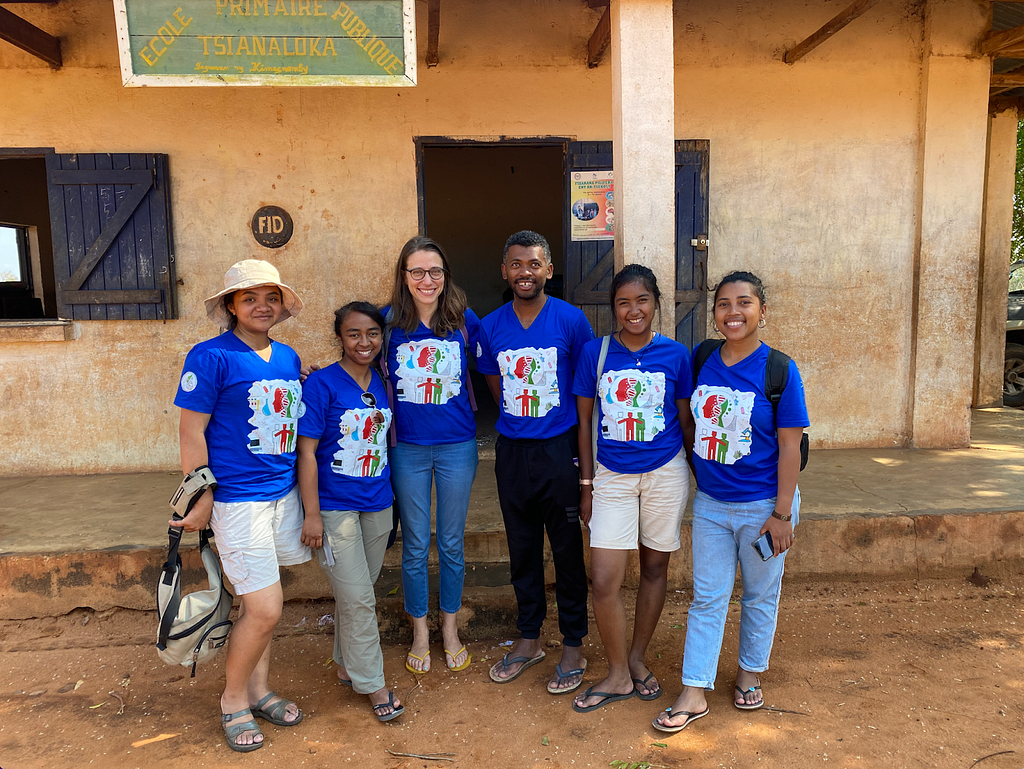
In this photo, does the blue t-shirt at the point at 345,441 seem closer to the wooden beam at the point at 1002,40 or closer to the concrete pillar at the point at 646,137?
the concrete pillar at the point at 646,137

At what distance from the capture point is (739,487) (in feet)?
8.09

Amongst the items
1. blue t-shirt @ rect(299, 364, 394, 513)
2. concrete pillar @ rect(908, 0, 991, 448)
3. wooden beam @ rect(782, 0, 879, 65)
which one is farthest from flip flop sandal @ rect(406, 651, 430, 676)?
wooden beam @ rect(782, 0, 879, 65)

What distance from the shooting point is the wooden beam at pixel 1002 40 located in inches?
183

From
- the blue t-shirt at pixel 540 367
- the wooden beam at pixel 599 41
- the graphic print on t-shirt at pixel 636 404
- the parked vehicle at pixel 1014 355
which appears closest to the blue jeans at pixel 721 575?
the graphic print on t-shirt at pixel 636 404

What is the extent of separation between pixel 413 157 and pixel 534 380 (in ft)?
9.73

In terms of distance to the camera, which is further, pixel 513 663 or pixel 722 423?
pixel 513 663

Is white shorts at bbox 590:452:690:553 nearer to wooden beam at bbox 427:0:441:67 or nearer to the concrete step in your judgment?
the concrete step

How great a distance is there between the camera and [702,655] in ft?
8.30

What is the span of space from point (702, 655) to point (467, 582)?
4.41 feet

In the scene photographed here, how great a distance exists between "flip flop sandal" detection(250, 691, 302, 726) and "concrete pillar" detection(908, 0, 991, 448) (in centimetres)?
495

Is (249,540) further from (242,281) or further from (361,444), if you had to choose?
(242,281)

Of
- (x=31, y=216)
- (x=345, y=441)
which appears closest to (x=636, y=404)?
(x=345, y=441)

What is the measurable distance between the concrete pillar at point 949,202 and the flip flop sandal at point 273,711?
4.95 m

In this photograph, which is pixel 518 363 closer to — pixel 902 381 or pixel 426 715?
pixel 426 715
